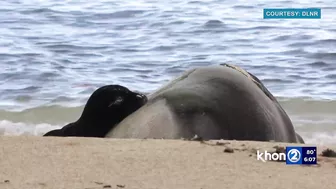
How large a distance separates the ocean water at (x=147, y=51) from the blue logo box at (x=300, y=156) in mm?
2963

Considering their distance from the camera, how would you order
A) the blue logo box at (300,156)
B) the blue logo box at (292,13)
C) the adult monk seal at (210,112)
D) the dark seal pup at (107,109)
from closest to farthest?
the blue logo box at (300,156)
the adult monk seal at (210,112)
the dark seal pup at (107,109)
the blue logo box at (292,13)

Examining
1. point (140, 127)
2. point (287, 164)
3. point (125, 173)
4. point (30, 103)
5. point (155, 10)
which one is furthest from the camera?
point (155, 10)

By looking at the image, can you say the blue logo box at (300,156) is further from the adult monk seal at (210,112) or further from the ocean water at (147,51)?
the ocean water at (147,51)

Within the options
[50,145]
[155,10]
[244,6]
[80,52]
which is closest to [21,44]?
[80,52]

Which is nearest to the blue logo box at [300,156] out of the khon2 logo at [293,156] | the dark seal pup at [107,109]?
the khon2 logo at [293,156]

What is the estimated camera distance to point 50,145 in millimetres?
3500

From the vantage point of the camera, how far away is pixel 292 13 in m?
12.7

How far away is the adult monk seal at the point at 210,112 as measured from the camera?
409 cm

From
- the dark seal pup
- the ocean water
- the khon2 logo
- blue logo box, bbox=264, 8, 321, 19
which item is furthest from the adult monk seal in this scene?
blue logo box, bbox=264, 8, 321, 19

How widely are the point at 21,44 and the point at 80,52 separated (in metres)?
1.03

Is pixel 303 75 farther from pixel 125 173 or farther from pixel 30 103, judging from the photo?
pixel 125 173

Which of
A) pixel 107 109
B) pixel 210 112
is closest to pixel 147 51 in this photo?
pixel 107 109

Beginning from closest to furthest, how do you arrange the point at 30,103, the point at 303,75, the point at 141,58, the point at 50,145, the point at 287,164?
the point at 287,164
the point at 50,145
the point at 30,103
the point at 303,75
the point at 141,58

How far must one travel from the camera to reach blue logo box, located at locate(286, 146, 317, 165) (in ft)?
10.8
